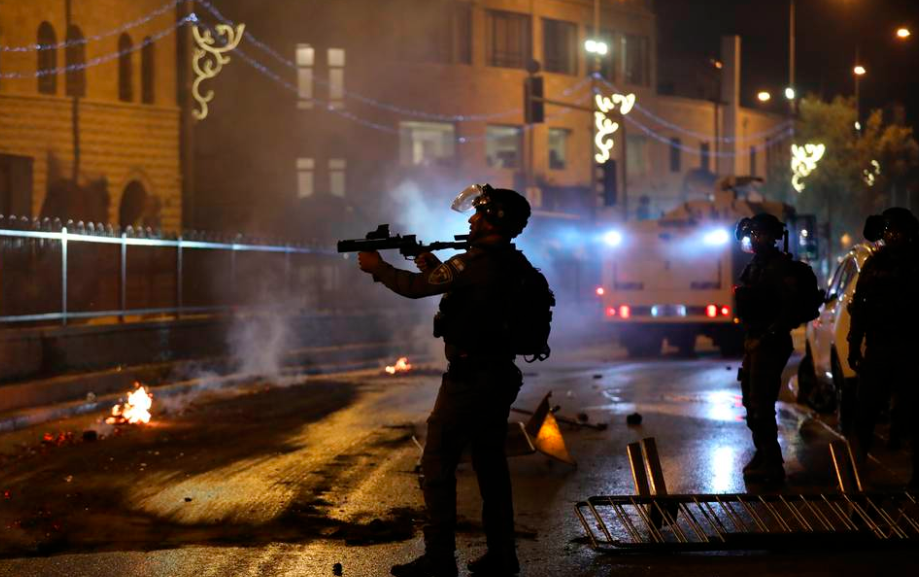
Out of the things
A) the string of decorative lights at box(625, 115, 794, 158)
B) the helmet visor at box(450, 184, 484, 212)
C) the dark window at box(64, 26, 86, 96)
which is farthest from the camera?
the string of decorative lights at box(625, 115, 794, 158)

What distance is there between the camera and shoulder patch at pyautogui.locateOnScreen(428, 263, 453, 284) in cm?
567

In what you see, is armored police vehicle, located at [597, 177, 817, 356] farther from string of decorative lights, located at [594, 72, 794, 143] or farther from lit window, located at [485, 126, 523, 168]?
string of decorative lights, located at [594, 72, 794, 143]

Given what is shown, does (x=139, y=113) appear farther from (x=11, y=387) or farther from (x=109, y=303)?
(x=11, y=387)

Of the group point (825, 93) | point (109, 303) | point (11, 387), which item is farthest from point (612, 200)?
point (825, 93)

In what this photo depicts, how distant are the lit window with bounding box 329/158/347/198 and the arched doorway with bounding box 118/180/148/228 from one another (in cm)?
914

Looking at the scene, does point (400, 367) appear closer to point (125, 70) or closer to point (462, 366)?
point (462, 366)

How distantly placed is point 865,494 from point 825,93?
199 feet

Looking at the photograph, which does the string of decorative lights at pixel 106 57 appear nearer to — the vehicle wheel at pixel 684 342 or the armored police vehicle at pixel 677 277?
the armored police vehicle at pixel 677 277

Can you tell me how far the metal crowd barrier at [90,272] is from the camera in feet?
48.8

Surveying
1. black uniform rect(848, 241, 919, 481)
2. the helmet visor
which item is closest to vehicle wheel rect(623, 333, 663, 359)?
black uniform rect(848, 241, 919, 481)

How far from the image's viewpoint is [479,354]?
579 centimetres

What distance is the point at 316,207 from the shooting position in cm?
4038

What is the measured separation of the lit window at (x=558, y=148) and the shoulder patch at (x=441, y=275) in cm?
4121

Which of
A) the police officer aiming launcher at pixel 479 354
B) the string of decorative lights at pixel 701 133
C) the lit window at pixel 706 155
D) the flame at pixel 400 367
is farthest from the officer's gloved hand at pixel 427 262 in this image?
the lit window at pixel 706 155
